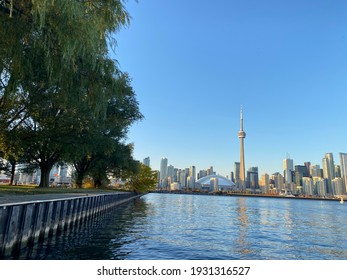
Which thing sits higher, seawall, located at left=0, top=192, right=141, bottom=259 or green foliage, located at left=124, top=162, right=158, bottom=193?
green foliage, located at left=124, top=162, right=158, bottom=193

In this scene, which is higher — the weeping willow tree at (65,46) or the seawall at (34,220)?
the weeping willow tree at (65,46)

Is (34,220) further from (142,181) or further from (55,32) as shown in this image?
(142,181)

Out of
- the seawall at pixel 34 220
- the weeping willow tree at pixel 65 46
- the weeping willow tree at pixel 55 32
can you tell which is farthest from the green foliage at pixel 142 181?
the weeping willow tree at pixel 55 32

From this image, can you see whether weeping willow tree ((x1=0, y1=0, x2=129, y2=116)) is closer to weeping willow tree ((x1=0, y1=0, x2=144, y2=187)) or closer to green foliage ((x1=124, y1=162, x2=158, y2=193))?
weeping willow tree ((x1=0, y1=0, x2=144, y2=187))

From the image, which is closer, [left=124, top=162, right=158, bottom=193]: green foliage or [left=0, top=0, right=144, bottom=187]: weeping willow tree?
[left=0, top=0, right=144, bottom=187]: weeping willow tree

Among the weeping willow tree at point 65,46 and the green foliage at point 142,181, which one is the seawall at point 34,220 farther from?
the green foliage at point 142,181

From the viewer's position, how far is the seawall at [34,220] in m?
11.0

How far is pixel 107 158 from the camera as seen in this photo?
47.1 meters

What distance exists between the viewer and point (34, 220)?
1360cm

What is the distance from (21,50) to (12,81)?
147cm

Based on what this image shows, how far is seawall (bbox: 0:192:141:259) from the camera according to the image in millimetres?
11000

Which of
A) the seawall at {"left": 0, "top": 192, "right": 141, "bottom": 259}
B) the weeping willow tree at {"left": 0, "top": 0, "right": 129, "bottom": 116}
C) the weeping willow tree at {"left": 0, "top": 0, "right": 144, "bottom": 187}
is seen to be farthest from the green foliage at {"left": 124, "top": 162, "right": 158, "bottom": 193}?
the weeping willow tree at {"left": 0, "top": 0, "right": 129, "bottom": 116}

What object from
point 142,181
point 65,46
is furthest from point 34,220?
point 142,181
